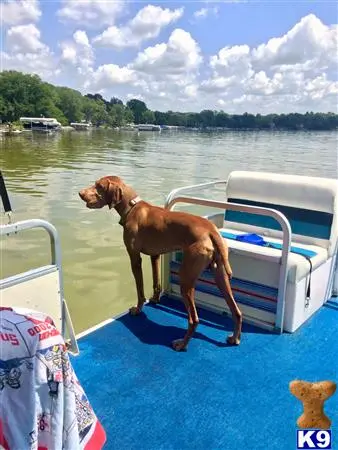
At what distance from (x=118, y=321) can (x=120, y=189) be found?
125 centimetres

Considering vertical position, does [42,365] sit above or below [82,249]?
above

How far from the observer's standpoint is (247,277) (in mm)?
4047

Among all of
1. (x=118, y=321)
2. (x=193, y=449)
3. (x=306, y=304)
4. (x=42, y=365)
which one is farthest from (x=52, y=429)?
(x=306, y=304)

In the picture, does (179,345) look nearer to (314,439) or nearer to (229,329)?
(229,329)

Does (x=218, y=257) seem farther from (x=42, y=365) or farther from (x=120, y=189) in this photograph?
(x=42, y=365)

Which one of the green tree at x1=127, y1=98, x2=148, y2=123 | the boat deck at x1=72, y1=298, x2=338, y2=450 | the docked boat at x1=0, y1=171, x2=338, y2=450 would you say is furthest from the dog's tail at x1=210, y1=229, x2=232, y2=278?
the green tree at x1=127, y1=98, x2=148, y2=123

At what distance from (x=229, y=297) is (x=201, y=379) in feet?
2.65

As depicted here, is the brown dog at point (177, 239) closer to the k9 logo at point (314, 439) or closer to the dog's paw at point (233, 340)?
the dog's paw at point (233, 340)

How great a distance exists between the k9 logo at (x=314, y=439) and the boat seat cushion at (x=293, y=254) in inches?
54.1

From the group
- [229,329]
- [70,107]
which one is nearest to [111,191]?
[229,329]

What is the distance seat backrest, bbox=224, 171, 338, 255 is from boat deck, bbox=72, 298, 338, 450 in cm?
86

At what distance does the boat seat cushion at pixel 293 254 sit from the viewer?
3.76 metres

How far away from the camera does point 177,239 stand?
359cm

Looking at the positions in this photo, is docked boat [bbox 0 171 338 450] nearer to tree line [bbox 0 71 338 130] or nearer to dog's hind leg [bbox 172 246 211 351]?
dog's hind leg [bbox 172 246 211 351]
